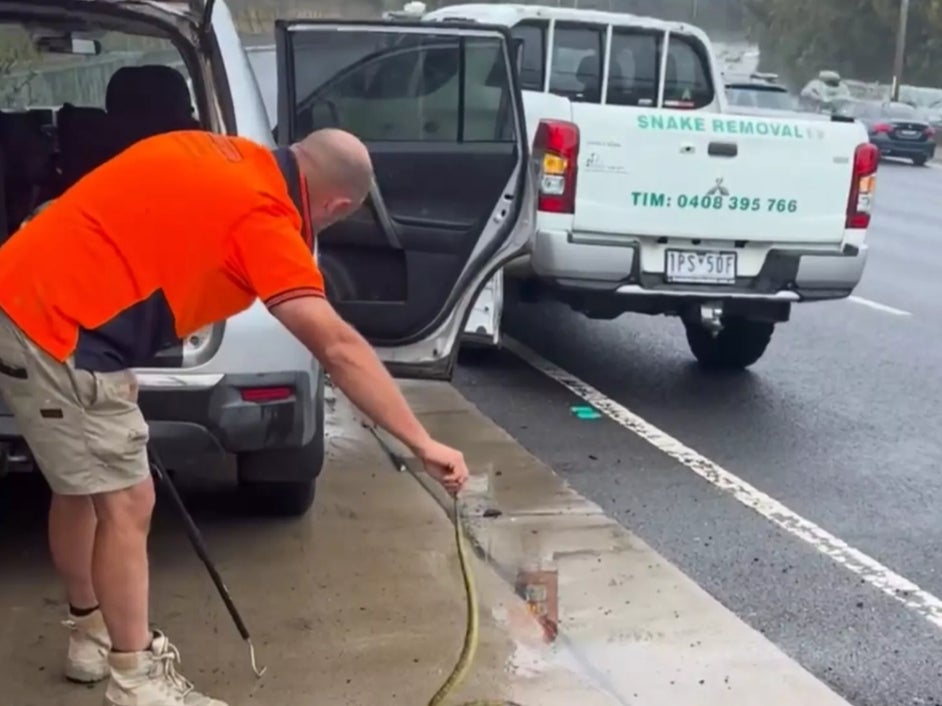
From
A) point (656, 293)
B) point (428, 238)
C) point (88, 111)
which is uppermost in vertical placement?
point (88, 111)

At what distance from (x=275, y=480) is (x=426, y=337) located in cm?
143

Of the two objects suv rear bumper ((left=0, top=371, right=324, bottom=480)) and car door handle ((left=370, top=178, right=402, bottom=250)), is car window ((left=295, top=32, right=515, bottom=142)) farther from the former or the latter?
suv rear bumper ((left=0, top=371, right=324, bottom=480))

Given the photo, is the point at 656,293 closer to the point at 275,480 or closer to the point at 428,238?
the point at 428,238

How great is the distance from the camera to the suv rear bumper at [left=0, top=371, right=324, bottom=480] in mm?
4234

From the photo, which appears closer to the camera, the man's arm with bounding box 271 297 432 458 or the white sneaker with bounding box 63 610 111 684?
the man's arm with bounding box 271 297 432 458

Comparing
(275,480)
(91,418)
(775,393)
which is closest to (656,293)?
(775,393)

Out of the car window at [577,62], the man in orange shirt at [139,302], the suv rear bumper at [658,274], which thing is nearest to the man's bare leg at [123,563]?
the man in orange shirt at [139,302]

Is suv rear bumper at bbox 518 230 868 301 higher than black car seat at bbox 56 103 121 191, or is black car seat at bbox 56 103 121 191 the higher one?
black car seat at bbox 56 103 121 191

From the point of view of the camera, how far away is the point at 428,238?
600 centimetres

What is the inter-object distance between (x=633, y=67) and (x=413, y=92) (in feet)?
13.2

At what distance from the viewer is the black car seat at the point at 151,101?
5.05m

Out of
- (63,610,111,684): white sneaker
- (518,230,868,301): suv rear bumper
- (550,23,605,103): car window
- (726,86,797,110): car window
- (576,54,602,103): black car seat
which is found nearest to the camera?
(63,610,111,684): white sneaker

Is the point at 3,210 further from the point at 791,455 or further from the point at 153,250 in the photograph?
the point at 791,455

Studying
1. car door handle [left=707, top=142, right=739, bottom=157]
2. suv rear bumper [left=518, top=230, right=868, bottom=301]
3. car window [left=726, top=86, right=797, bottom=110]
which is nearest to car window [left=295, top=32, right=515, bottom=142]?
suv rear bumper [left=518, top=230, right=868, bottom=301]
